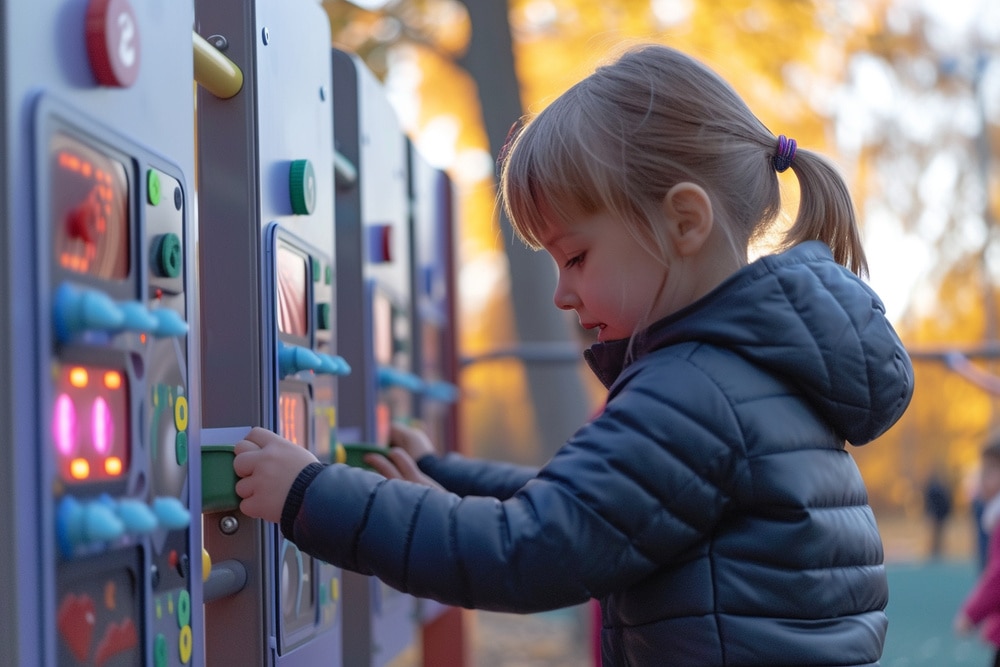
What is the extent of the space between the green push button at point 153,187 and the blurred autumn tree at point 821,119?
161 inches

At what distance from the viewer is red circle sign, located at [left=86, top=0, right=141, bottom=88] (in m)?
0.90

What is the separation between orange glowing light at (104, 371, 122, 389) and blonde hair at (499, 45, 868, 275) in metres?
0.58

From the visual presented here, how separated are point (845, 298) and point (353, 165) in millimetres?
1142

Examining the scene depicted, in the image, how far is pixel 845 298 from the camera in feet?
4.24

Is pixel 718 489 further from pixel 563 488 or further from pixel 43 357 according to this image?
pixel 43 357

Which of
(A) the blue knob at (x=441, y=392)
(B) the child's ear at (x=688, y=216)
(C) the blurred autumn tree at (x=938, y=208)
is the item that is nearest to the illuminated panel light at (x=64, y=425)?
(B) the child's ear at (x=688, y=216)

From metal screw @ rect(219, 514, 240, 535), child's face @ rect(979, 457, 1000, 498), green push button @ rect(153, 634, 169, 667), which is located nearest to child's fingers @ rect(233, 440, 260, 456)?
metal screw @ rect(219, 514, 240, 535)

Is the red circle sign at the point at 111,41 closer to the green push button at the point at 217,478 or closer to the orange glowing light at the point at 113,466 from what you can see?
the orange glowing light at the point at 113,466

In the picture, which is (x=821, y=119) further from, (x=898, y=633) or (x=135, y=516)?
(x=135, y=516)

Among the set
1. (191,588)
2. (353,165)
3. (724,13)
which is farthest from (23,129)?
(724,13)

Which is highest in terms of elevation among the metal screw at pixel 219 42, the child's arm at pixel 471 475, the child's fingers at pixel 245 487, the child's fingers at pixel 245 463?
the metal screw at pixel 219 42

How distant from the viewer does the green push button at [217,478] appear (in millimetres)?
1208

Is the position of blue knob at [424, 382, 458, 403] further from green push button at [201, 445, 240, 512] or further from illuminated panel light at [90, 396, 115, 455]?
illuminated panel light at [90, 396, 115, 455]

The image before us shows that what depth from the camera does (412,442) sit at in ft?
6.57
